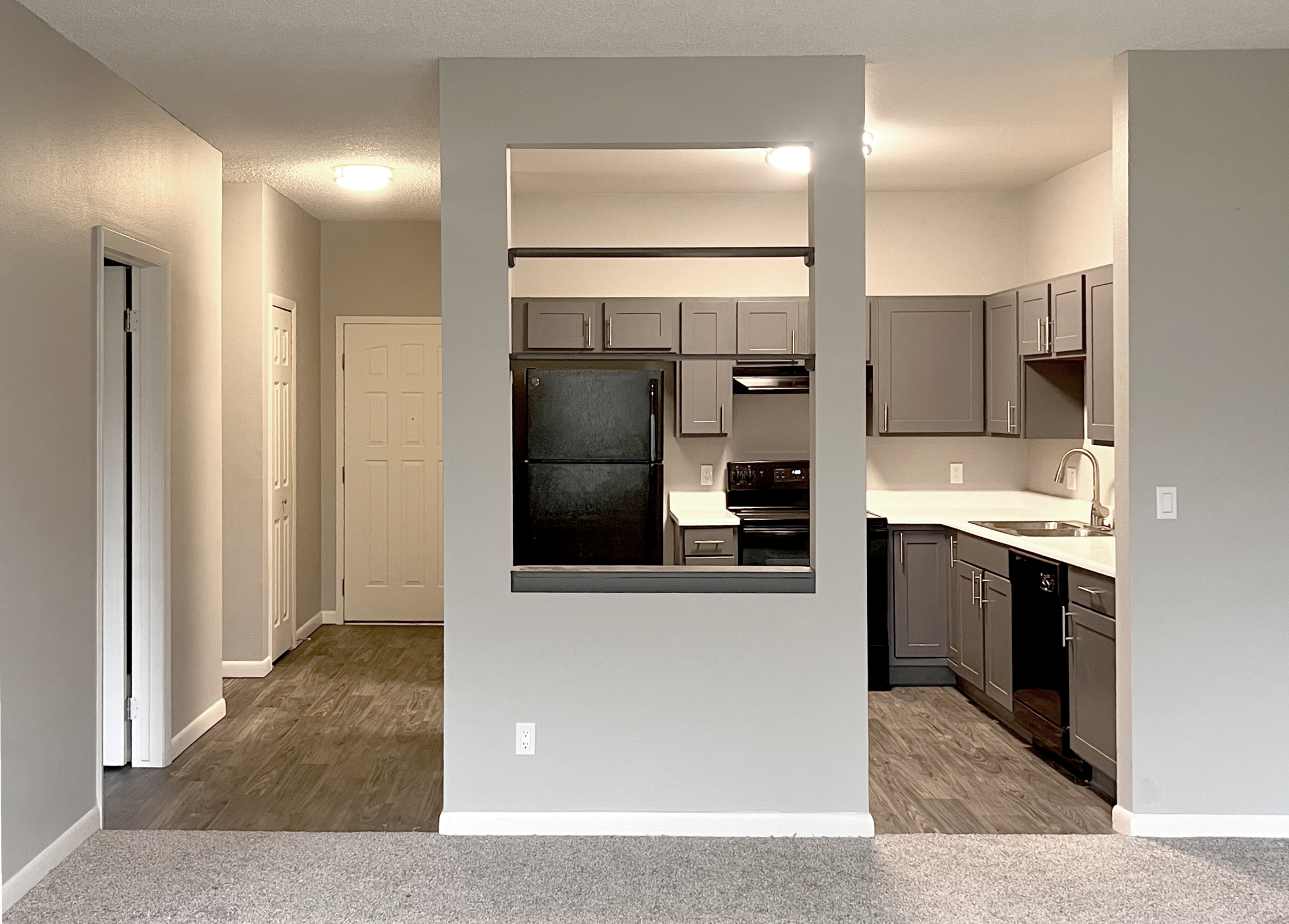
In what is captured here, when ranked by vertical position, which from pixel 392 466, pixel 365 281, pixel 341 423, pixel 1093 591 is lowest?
pixel 1093 591

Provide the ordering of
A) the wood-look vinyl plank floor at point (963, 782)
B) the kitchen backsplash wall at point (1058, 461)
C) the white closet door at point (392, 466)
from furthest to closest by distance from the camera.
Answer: the white closet door at point (392, 466), the kitchen backsplash wall at point (1058, 461), the wood-look vinyl plank floor at point (963, 782)

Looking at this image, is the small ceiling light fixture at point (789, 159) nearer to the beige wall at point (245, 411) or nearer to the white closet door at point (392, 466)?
the beige wall at point (245, 411)

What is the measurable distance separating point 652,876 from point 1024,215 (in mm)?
4159

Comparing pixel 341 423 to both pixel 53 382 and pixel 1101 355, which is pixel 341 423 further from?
pixel 1101 355

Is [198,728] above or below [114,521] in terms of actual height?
below

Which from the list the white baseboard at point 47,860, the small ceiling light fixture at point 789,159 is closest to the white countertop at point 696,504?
the small ceiling light fixture at point 789,159

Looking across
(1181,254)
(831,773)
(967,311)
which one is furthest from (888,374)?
(831,773)

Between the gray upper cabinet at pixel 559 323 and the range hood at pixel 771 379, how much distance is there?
2.57 ft

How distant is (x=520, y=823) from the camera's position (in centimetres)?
343

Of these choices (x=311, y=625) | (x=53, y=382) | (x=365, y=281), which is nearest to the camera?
(x=53, y=382)

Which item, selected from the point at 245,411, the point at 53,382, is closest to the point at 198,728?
the point at 245,411

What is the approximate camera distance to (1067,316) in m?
4.66

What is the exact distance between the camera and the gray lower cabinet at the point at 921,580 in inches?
208

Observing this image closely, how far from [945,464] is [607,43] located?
11.1ft
